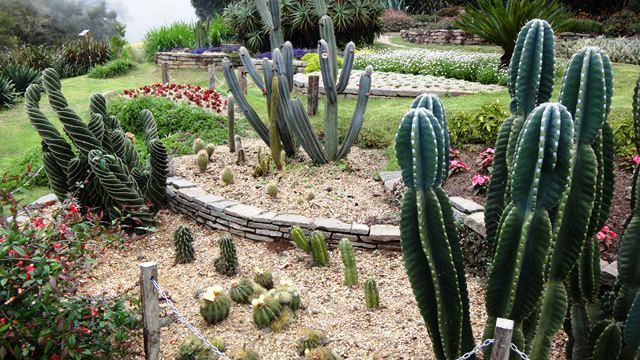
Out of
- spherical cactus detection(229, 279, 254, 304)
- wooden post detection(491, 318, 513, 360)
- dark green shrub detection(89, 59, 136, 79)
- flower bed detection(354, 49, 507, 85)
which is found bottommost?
spherical cactus detection(229, 279, 254, 304)

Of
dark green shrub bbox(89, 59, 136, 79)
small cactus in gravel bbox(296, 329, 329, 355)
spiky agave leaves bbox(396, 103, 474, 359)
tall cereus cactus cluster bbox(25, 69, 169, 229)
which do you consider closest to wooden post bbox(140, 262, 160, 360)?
small cactus in gravel bbox(296, 329, 329, 355)

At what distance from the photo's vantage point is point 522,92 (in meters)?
2.46

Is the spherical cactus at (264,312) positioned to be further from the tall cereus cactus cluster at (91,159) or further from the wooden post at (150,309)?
the tall cereus cactus cluster at (91,159)

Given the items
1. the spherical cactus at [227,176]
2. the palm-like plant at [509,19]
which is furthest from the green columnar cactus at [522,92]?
the palm-like plant at [509,19]

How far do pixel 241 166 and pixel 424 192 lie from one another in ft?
12.6

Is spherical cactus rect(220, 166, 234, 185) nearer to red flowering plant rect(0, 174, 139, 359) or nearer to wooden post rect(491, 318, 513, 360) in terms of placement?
red flowering plant rect(0, 174, 139, 359)

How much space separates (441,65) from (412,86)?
197 cm

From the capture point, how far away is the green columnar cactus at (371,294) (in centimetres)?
351

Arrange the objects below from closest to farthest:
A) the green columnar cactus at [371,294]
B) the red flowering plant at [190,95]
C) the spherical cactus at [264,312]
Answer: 1. the spherical cactus at [264,312]
2. the green columnar cactus at [371,294]
3. the red flowering plant at [190,95]

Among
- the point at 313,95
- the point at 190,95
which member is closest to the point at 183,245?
the point at 313,95

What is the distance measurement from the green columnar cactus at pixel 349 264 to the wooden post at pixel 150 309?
145cm

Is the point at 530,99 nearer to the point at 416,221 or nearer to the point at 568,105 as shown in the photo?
the point at 568,105

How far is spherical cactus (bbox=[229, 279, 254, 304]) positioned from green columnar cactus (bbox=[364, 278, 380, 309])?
750mm

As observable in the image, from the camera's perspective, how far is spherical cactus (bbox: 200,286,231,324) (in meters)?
3.31
